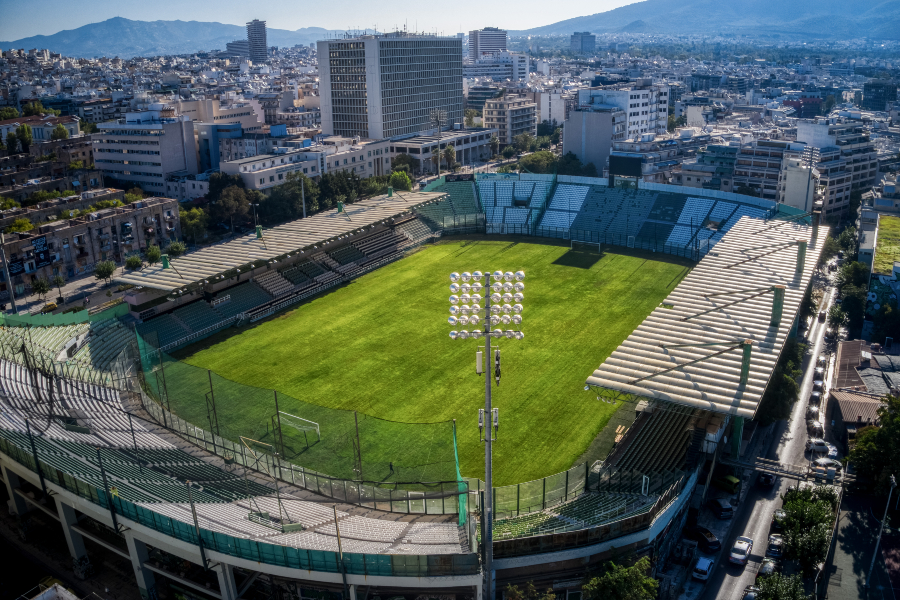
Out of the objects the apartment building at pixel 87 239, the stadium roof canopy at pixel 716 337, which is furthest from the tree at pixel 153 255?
the stadium roof canopy at pixel 716 337

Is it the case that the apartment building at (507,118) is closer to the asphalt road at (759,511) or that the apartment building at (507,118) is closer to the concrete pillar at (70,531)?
the asphalt road at (759,511)

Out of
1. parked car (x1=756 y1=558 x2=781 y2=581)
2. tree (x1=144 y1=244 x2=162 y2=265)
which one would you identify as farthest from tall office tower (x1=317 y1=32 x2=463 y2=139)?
parked car (x1=756 y1=558 x2=781 y2=581)

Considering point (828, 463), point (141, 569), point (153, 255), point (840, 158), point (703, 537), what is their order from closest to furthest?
point (141, 569), point (703, 537), point (828, 463), point (153, 255), point (840, 158)

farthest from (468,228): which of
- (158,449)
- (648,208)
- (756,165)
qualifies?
(158,449)

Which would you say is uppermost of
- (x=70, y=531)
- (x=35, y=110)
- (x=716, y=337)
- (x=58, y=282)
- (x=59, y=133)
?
(x=35, y=110)

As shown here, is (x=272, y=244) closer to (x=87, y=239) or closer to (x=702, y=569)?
(x=87, y=239)

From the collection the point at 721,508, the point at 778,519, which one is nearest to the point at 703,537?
the point at 721,508

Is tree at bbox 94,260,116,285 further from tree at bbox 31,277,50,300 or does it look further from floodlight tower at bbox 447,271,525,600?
floodlight tower at bbox 447,271,525,600
